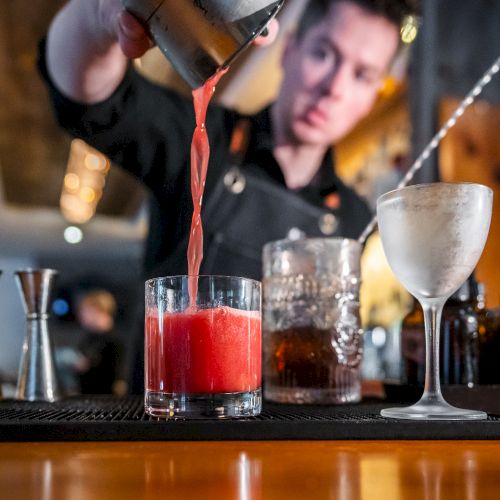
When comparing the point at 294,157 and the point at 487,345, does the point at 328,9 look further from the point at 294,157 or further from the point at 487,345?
the point at 487,345

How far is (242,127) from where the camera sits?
6.17ft

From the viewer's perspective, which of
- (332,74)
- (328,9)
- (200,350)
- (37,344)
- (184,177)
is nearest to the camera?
(200,350)

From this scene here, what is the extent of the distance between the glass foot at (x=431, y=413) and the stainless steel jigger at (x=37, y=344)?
1.87ft

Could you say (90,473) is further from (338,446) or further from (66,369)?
(66,369)

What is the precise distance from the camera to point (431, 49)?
2.37m

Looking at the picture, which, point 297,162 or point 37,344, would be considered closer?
point 37,344

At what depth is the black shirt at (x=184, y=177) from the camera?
1609 mm

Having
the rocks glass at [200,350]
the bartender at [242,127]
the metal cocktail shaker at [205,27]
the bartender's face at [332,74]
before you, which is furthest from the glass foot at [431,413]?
the bartender's face at [332,74]

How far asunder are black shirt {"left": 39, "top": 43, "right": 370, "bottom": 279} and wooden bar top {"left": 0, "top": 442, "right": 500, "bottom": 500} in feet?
3.50

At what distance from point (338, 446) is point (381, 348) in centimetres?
198

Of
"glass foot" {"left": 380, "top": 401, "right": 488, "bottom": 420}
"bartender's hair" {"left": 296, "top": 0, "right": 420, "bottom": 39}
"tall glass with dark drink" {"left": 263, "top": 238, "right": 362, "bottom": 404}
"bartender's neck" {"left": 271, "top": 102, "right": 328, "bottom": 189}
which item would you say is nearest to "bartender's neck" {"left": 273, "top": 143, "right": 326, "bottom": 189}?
"bartender's neck" {"left": 271, "top": 102, "right": 328, "bottom": 189}

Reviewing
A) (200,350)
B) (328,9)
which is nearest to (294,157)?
(328,9)

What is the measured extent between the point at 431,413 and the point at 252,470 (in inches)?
11.5

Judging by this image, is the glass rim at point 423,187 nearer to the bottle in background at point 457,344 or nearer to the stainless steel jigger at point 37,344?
the bottle in background at point 457,344
